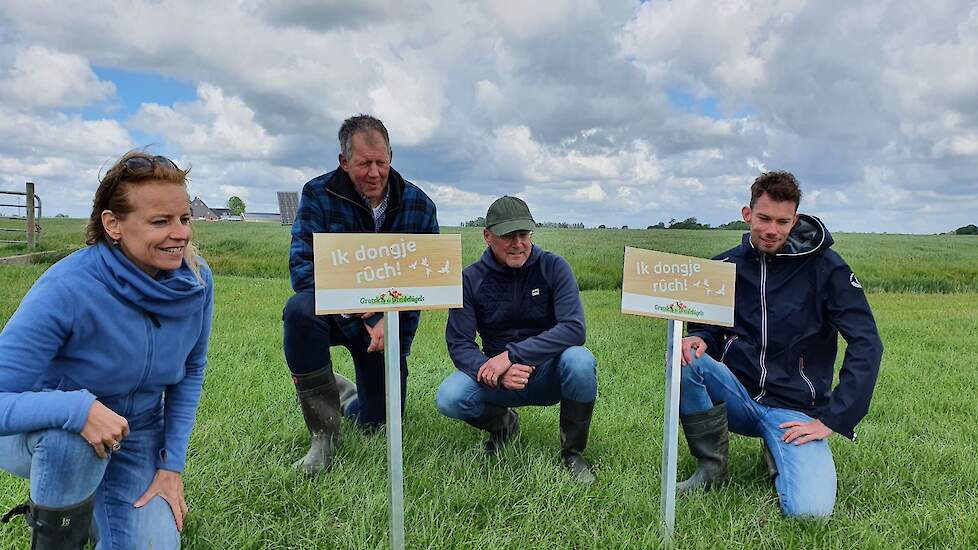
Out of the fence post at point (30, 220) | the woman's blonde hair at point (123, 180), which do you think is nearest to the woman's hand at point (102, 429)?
the woman's blonde hair at point (123, 180)

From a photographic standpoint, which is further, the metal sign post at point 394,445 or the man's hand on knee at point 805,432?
the man's hand on knee at point 805,432

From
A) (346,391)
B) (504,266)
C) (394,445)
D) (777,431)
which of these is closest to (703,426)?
(777,431)

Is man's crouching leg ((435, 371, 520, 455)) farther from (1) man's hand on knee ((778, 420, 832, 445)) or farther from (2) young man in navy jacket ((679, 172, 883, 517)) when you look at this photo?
(1) man's hand on knee ((778, 420, 832, 445))

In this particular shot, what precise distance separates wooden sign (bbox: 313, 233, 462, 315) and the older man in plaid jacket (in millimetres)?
752

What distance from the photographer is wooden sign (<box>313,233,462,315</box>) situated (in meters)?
2.33

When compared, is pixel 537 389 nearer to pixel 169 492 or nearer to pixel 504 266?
pixel 504 266

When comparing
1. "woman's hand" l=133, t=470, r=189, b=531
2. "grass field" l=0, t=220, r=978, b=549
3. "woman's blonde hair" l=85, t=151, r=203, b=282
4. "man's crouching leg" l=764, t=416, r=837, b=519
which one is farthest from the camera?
"man's crouching leg" l=764, t=416, r=837, b=519

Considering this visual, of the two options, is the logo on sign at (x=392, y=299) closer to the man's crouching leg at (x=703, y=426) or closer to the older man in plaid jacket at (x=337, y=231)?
the older man in plaid jacket at (x=337, y=231)

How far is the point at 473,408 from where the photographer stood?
3.41m

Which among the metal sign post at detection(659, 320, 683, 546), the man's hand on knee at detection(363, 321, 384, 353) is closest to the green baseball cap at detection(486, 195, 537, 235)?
the man's hand on knee at detection(363, 321, 384, 353)

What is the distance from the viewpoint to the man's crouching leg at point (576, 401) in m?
3.21

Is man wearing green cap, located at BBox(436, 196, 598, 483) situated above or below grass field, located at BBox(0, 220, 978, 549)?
above

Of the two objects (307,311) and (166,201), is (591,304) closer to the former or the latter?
(307,311)

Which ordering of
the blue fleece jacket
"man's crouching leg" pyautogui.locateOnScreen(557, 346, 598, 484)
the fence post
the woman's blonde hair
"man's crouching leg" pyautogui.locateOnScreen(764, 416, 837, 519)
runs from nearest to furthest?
the blue fleece jacket, the woman's blonde hair, "man's crouching leg" pyautogui.locateOnScreen(764, 416, 837, 519), "man's crouching leg" pyautogui.locateOnScreen(557, 346, 598, 484), the fence post
